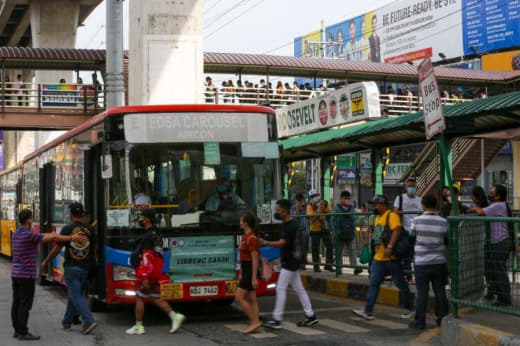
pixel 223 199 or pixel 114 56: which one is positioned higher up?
pixel 114 56

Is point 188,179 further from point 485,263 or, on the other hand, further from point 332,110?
point 332,110

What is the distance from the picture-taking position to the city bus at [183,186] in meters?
10.7

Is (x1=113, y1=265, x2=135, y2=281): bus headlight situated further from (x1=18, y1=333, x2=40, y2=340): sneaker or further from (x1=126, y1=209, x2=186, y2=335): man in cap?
(x1=18, y1=333, x2=40, y2=340): sneaker

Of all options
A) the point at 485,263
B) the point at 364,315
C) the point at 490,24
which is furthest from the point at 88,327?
the point at 490,24

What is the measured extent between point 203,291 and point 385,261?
7.58ft

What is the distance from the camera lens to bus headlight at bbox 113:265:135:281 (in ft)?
34.9

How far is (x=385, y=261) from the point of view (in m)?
10.7

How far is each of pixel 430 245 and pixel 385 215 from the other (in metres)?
1.08

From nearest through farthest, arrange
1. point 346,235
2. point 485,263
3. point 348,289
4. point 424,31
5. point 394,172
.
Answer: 1. point 485,263
2. point 348,289
3. point 346,235
4. point 394,172
5. point 424,31

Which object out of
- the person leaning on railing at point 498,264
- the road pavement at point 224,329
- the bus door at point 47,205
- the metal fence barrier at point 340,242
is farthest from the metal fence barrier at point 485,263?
the bus door at point 47,205

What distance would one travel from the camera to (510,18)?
52.9m

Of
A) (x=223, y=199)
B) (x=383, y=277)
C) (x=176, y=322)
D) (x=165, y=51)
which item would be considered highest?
(x=165, y=51)

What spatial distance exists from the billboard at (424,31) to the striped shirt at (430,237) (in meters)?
45.5

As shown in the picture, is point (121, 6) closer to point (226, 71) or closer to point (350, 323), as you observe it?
point (350, 323)
